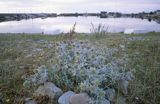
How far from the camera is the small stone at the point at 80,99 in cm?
512

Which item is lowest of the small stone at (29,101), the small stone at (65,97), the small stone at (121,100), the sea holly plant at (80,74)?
the small stone at (29,101)

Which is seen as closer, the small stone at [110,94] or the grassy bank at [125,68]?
the small stone at [110,94]

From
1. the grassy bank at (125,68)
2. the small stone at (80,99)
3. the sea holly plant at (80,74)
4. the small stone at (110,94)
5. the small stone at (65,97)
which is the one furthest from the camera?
the grassy bank at (125,68)

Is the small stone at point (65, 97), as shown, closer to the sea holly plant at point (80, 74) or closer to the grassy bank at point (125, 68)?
the sea holly plant at point (80, 74)

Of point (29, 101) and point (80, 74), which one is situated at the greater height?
point (80, 74)

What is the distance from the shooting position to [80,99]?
16.9 ft

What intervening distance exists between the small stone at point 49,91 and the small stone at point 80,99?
17.4 inches

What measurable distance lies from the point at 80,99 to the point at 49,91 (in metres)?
0.70

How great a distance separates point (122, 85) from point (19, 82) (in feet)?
6.99

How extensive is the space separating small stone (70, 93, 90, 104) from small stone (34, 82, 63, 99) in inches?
17.4

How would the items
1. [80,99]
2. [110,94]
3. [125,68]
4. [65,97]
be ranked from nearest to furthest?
[80,99] < [65,97] < [110,94] < [125,68]

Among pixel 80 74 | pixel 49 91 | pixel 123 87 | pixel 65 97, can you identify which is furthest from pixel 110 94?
pixel 49 91

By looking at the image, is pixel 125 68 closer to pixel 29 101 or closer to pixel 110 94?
pixel 110 94

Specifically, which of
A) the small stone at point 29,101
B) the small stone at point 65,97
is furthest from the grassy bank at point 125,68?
the small stone at point 65,97
